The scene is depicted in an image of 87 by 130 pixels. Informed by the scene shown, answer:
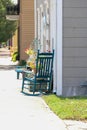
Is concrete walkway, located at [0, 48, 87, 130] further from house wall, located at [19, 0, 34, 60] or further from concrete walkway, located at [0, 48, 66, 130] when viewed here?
house wall, located at [19, 0, 34, 60]

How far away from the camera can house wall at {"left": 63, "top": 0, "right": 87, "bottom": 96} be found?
13672 millimetres

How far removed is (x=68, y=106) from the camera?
11367 mm

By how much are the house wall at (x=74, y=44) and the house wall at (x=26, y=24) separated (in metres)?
16.4

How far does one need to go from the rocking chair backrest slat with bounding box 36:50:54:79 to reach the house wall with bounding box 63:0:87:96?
0.99 metres

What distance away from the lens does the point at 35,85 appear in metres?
14.7

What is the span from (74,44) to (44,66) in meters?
1.41

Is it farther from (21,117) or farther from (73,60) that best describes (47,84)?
(21,117)

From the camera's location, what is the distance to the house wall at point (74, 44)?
13.7 metres

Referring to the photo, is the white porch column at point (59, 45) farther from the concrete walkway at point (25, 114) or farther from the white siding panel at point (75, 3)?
the concrete walkway at point (25, 114)


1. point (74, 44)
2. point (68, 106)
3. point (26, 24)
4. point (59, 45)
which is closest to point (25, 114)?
point (68, 106)

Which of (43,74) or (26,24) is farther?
(26,24)

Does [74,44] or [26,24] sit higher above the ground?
[26,24]

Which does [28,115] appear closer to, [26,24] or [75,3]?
[75,3]

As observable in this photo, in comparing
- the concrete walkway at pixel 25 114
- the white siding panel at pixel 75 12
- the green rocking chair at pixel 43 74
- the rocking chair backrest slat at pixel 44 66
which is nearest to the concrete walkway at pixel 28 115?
the concrete walkway at pixel 25 114
